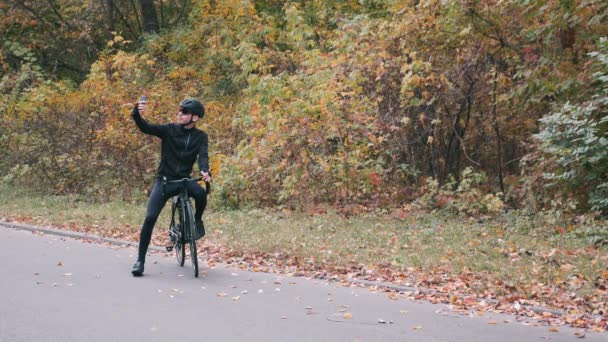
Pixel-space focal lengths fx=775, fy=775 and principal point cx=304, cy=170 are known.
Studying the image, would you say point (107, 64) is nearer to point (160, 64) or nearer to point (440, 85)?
point (160, 64)

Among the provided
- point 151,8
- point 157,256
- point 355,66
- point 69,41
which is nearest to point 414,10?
point 355,66

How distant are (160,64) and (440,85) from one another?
13.0 meters

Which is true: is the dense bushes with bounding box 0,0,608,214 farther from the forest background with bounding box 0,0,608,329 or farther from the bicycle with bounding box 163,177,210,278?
the bicycle with bounding box 163,177,210,278

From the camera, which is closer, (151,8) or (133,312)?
(133,312)

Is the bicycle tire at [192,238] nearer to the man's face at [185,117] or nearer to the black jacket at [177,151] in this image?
the black jacket at [177,151]

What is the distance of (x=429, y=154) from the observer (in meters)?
17.6

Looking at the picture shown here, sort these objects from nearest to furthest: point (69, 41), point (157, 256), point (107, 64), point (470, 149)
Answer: point (157, 256) → point (470, 149) → point (107, 64) → point (69, 41)

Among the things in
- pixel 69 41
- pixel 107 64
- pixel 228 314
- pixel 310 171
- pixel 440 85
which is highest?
pixel 69 41

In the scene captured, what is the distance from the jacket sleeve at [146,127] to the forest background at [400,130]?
283cm

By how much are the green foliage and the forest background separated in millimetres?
33

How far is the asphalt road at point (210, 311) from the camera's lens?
6750mm

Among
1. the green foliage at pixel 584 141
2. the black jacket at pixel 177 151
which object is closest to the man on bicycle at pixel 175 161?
the black jacket at pixel 177 151

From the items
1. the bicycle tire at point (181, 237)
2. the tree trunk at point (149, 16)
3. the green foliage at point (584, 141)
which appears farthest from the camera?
the tree trunk at point (149, 16)

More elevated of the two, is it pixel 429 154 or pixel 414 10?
pixel 414 10
